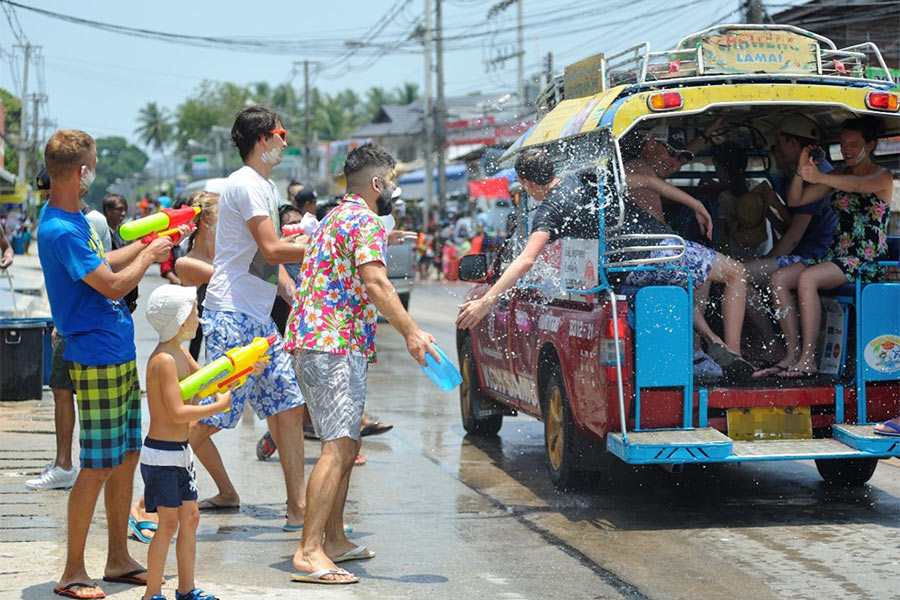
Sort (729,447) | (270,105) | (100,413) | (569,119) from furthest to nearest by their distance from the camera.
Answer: (270,105), (569,119), (729,447), (100,413)

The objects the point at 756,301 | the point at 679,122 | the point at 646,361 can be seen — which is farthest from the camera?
the point at 679,122

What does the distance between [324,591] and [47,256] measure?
193cm

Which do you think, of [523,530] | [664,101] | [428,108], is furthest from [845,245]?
[428,108]

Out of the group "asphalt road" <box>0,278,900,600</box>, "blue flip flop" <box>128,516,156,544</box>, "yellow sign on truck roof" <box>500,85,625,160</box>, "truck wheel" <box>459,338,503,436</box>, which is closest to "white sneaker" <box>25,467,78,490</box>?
"asphalt road" <box>0,278,900,600</box>

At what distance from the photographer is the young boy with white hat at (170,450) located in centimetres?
519

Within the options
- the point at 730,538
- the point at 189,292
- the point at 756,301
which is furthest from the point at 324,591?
the point at 756,301

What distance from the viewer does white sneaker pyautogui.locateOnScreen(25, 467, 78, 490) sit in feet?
25.9

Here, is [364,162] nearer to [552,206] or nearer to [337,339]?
[337,339]

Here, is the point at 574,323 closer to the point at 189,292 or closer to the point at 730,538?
the point at 730,538

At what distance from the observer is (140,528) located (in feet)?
22.1

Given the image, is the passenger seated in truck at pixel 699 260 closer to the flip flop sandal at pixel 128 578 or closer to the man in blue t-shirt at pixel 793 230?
the man in blue t-shirt at pixel 793 230

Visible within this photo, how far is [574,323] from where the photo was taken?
298 inches

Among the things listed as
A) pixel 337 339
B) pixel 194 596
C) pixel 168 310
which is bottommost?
pixel 194 596

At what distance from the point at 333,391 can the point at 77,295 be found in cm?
125
